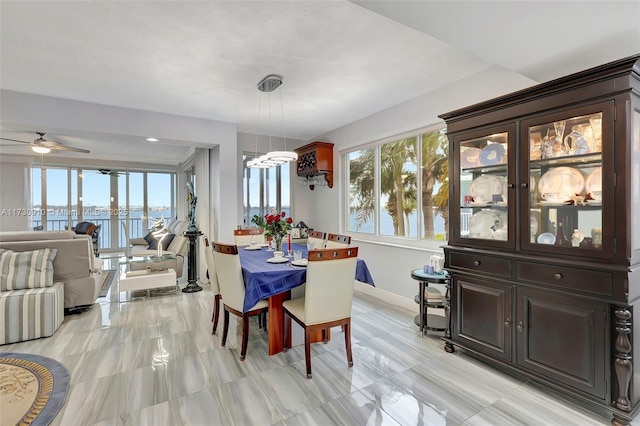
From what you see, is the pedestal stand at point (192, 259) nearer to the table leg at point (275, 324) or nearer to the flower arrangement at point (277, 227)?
the flower arrangement at point (277, 227)

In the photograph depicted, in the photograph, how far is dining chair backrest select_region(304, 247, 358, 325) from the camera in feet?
7.14

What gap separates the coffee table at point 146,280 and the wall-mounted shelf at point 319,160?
2.80m

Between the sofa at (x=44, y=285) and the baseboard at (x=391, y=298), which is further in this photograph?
the baseboard at (x=391, y=298)

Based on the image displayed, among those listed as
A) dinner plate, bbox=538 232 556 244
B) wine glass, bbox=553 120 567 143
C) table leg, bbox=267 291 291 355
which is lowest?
table leg, bbox=267 291 291 355

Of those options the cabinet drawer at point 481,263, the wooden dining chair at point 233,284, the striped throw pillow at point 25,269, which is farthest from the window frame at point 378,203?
the striped throw pillow at point 25,269

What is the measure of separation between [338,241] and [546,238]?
1.92 metres

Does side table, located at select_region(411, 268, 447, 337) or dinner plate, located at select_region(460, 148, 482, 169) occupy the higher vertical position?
dinner plate, located at select_region(460, 148, 482, 169)

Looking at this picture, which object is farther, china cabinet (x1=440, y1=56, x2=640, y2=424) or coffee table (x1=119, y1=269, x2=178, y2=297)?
coffee table (x1=119, y1=269, x2=178, y2=297)

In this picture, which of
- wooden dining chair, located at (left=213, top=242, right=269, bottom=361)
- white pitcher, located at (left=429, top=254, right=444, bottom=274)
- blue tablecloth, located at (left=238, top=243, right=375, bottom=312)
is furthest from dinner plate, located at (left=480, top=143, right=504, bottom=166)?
wooden dining chair, located at (left=213, top=242, right=269, bottom=361)

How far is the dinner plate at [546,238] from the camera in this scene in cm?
199

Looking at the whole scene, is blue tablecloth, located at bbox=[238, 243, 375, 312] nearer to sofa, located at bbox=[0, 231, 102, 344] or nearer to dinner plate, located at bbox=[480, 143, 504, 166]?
dinner plate, located at bbox=[480, 143, 504, 166]

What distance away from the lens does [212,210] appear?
494cm

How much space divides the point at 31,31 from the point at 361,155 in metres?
3.80

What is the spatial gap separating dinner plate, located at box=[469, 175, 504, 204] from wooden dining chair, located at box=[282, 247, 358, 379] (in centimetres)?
119
